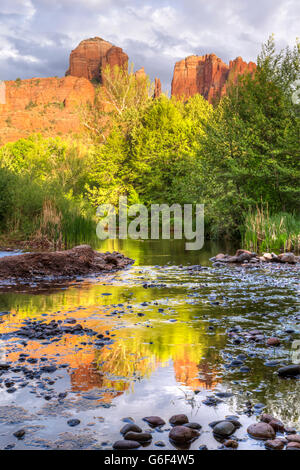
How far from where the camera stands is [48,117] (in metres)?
138

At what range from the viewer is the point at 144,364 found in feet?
16.6

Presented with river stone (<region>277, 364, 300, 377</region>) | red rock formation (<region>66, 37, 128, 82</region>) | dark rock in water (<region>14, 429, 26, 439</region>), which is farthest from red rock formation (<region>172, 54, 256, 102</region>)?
dark rock in water (<region>14, 429, 26, 439</region>)

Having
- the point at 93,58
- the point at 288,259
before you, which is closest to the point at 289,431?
the point at 288,259

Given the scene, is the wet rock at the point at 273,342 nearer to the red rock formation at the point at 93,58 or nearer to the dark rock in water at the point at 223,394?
the dark rock in water at the point at 223,394

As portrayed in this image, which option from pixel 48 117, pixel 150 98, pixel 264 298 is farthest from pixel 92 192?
pixel 48 117

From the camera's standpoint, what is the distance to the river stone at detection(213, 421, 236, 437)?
3.41m

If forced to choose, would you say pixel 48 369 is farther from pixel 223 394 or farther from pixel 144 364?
pixel 223 394

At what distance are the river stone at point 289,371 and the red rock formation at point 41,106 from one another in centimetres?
11683

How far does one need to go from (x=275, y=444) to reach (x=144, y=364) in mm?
2065

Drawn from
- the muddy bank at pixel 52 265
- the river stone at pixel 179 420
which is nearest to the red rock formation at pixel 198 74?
the muddy bank at pixel 52 265

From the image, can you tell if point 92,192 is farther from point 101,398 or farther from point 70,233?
point 101,398

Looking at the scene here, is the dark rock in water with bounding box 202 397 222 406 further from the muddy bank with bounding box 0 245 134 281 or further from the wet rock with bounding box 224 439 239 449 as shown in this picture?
the muddy bank with bounding box 0 245 134 281

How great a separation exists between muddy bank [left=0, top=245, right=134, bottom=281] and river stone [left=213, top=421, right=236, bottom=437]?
9375 mm
